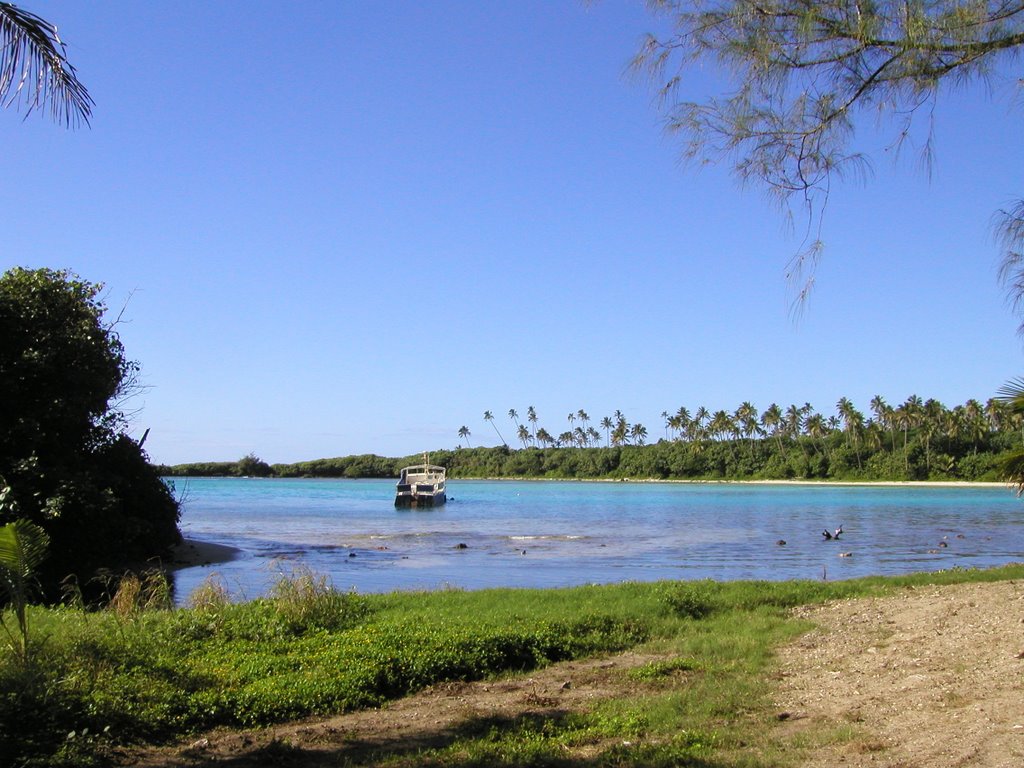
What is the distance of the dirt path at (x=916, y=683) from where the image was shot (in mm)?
5711

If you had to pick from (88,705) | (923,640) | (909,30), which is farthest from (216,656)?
(909,30)

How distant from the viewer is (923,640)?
9422 mm

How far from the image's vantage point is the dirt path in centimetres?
571

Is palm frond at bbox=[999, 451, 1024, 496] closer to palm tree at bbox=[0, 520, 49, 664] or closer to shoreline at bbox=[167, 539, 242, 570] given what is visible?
palm tree at bbox=[0, 520, 49, 664]

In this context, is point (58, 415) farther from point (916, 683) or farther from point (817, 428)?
point (817, 428)

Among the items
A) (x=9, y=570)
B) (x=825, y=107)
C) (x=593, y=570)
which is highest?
(x=825, y=107)

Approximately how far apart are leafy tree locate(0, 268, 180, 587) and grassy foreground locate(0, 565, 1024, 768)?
758cm

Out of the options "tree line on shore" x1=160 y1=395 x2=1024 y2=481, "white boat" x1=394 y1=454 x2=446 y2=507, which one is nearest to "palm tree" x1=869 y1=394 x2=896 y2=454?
"tree line on shore" x1=160 y1=395 x2=1024 y2=481

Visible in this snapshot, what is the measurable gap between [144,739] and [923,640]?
7.65 m

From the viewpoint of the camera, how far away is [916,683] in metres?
7.52

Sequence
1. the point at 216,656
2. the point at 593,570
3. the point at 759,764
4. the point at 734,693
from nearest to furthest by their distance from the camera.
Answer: the point at 759,764 < the point at 734,693 < the point at 216,656 < the point at 593,570

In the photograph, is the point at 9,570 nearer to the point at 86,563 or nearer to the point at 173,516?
the point at 86,563

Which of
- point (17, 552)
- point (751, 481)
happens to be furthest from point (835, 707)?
point (751, 481)

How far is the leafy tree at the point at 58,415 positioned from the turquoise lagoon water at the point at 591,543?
8.29ft
